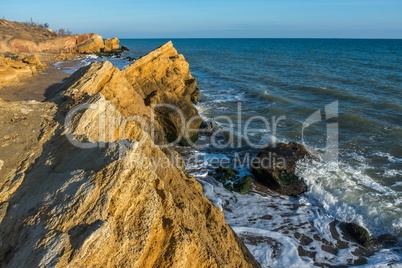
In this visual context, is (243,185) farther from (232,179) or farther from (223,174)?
(223,174)

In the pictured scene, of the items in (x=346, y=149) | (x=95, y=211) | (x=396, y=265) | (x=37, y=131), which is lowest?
(x=396, y=265)

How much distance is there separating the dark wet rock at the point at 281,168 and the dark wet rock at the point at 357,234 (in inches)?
73.9

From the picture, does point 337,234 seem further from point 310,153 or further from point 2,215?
point 2,215

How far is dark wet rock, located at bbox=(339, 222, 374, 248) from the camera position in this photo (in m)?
7.09

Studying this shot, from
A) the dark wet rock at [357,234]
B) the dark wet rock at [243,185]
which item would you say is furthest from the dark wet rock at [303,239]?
the dark wet rock at [243,185]

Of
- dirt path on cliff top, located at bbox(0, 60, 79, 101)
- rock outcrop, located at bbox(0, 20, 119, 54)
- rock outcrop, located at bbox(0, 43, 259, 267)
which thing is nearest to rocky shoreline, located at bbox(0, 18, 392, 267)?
rock outcrop, located at bbox(0, 43, 259, 267)

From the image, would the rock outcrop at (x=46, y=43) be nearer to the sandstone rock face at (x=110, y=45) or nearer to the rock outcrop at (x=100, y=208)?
the sandstone rock face at (x=110, y=45)

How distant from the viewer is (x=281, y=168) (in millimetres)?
9734

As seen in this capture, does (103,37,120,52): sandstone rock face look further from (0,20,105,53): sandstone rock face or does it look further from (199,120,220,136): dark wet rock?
(199,120,220,136): dark wet rock

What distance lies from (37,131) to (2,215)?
6.20 feet

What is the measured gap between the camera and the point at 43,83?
15461mm

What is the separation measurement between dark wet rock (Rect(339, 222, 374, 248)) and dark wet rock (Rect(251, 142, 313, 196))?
1877mm

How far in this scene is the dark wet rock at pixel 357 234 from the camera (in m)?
7.09

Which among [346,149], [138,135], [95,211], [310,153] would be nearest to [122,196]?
[95,211]
